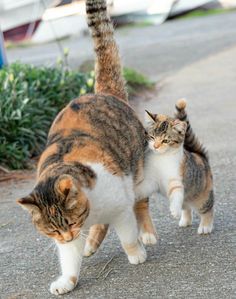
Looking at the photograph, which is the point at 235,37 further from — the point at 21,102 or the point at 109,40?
the point at 109,40

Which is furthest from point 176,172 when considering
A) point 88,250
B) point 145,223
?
point 88,250

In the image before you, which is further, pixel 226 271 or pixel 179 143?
pixel 179 143

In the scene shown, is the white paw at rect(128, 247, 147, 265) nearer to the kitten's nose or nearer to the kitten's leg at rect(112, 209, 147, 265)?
the kitten's leg at rect(112, 209, 147, 265)

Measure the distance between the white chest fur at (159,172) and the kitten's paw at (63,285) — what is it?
822 mm

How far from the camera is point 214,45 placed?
48.9 feet

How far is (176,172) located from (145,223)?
0.48 meters

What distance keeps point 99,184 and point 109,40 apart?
158 centimetres

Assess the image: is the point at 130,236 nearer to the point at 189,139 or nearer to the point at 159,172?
the point at 159,172

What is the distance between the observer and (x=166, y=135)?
5.06 m

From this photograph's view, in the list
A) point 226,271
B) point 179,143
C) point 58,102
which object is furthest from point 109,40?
point 58,102

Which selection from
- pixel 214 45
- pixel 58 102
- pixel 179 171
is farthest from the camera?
pixel 214 45

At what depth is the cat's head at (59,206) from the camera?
4195mm

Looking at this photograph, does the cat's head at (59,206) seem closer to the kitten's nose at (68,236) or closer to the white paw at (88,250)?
the kitten's nose at (68,236)

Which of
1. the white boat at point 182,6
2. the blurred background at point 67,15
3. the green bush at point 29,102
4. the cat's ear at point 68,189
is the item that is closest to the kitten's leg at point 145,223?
the cat's ear at point 68,189
